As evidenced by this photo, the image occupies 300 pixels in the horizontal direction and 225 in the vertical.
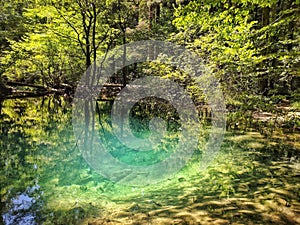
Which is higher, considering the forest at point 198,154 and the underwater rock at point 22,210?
the forest at point 198,154

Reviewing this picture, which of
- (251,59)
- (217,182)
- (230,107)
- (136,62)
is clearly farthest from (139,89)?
(217,182)

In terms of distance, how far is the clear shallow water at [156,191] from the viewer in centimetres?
302

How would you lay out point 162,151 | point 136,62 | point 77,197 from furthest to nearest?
point 136,62 < point 162,151 < point 77,197

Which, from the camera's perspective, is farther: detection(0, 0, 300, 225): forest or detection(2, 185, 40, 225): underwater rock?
detection(0, 0, 300, 225): forest

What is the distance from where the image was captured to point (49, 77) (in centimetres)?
2027

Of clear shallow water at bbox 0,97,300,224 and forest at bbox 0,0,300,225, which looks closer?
clear shallow water at bbox 0,97,300,224

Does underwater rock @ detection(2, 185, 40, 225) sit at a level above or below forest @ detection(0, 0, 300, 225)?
below

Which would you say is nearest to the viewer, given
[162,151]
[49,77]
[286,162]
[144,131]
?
[286,162]

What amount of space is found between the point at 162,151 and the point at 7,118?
6570 mm

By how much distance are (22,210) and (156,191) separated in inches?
70.0

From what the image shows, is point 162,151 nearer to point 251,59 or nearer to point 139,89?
point 251,59

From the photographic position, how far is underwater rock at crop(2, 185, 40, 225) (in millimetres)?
2988

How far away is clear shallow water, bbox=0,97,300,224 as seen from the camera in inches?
119

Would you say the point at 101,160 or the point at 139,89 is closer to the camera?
the point at 101,160
